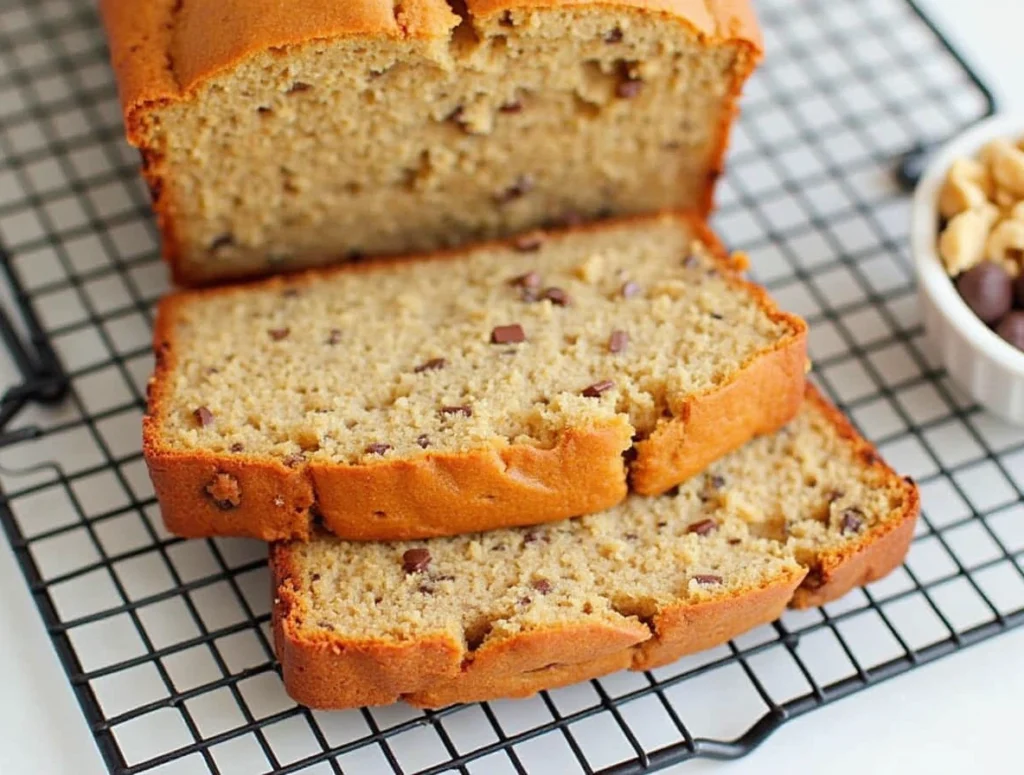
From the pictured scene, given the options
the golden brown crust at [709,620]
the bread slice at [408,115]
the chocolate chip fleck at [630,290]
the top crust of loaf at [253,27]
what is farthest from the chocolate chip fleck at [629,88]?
the golden brown crust at [709,620]

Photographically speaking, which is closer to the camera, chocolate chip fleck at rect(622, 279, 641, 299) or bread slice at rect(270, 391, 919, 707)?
bread slice at rect(270, 391, 919, 707)

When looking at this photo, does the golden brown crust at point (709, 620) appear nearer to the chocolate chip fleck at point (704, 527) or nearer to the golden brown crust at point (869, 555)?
the golden brown crust at point (869, 555)

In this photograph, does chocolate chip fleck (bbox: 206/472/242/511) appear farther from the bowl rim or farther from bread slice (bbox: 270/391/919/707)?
the bowl rim

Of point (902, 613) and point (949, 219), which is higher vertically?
point (949, 219)

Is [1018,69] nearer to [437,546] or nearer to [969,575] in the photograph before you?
[969,575]

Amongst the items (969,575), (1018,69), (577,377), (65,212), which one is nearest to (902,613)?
(969,575)

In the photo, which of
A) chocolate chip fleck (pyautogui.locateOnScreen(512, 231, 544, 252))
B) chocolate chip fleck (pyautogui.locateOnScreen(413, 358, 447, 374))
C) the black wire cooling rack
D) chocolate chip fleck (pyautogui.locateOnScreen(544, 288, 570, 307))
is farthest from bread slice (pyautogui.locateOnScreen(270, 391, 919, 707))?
chocolate chip fleck (pyautogui.locateOnScreen(512, 231, 544, 252))

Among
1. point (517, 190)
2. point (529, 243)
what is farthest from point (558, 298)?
point (517, 190)
